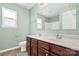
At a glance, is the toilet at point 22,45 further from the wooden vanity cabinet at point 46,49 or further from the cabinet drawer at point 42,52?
the cabinet drawer at point 42,52

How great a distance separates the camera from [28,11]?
142 cm

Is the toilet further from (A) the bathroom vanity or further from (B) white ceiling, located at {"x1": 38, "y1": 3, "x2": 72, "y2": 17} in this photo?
(B) white ceiling, located at {"x1": 38, "y1": 3, "x2": 72, "y2": 17}

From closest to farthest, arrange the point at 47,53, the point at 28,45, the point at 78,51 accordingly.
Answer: the point at 78,51, the point at 47,53, the point at 28,45

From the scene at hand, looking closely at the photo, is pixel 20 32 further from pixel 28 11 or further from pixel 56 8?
pixel 56 8

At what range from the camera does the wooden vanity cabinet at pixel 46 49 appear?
3.09 ft

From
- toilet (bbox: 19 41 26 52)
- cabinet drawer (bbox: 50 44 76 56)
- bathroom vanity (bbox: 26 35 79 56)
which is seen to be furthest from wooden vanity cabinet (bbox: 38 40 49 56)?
toilet (bbox: 19 41 26 52)

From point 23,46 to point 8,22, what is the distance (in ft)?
1.70

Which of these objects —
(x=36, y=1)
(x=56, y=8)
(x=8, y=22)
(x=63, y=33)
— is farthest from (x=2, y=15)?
(x=63, y=33)

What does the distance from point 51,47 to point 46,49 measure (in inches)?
4.7

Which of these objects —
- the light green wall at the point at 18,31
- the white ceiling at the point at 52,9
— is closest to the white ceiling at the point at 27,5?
the light green wall at the point at 18,31

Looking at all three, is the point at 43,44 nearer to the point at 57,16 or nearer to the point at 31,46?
the point at 31,46

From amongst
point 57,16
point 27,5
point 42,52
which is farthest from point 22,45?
point 57,16

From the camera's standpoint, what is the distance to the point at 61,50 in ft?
3.24

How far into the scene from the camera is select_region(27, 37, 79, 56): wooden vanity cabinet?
94cm
